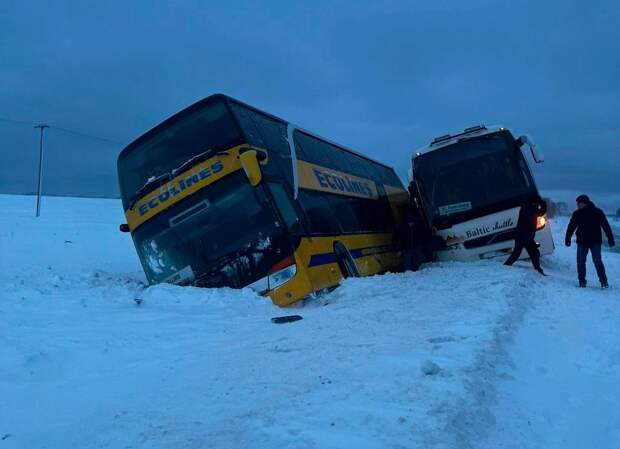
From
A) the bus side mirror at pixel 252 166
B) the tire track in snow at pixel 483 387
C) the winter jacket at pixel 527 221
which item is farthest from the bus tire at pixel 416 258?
the bus side mirror at pixel 252 166

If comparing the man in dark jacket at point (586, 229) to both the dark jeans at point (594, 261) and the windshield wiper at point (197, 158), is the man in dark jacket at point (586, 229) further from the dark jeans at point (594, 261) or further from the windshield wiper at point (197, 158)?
the windshield wiper at point (197, 158)

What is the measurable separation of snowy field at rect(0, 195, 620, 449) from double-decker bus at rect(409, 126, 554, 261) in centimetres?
372

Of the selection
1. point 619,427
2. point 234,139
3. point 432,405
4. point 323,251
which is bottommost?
point 619,427

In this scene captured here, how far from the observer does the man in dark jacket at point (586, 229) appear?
963 centimetres

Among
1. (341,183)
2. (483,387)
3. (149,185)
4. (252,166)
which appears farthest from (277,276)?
(341,183)

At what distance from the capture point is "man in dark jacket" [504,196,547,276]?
10516 mm

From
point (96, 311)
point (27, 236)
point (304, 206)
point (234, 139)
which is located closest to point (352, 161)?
point (304, 206)

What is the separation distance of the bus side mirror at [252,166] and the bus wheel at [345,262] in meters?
2.39

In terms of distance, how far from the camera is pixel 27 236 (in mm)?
19062

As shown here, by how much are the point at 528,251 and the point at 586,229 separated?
120 cm

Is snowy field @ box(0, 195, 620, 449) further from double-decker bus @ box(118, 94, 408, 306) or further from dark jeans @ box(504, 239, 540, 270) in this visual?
dark jeans @ box(504, 239, 540, 270)

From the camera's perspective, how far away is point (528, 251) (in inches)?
417

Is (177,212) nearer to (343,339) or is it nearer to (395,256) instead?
(343,339)

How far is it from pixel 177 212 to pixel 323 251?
2516mm
